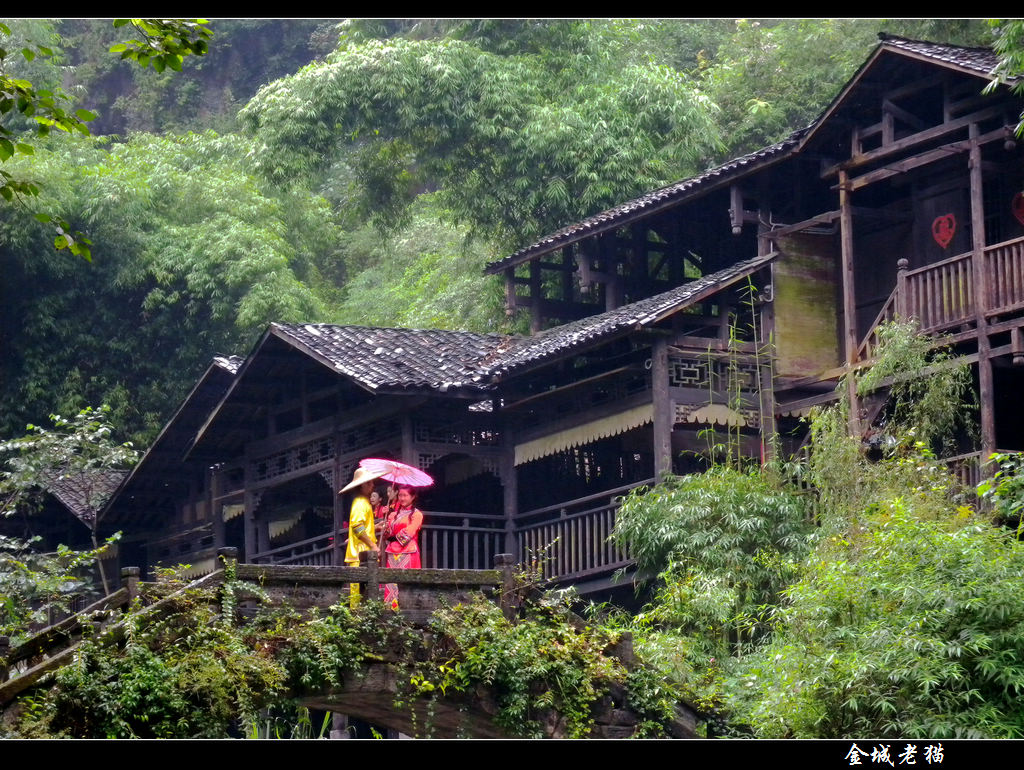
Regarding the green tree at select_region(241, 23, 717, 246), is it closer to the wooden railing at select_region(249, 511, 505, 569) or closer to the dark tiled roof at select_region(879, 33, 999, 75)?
the wooden railing at select_region(249, 511, 505, 569)

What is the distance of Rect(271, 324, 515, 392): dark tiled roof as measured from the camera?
1930cm

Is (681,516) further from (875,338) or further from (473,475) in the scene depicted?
(473,475)

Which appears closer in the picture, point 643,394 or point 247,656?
point 247,656

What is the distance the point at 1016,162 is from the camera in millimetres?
17422

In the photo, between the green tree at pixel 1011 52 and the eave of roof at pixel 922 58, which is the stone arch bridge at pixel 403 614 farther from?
the eave of roof at pixel 922 58

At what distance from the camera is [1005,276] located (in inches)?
645

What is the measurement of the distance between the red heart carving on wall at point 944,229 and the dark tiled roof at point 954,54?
1.77 m

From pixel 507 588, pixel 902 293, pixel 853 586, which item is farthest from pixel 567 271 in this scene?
pixel 853 586

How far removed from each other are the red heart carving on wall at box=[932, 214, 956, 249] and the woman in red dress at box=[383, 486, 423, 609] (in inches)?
258

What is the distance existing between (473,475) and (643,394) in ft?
9.47

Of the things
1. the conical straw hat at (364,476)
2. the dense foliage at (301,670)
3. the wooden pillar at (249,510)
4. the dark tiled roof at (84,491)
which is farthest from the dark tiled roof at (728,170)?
the dense foliage at (301,670)

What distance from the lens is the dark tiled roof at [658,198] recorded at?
18844 millimetres

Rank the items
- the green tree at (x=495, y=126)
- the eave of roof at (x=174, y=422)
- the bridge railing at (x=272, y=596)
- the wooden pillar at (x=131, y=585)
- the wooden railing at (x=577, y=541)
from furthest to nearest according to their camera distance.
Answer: the green tree at (x=495, y=126) → the eave of roof at (x=174, y=422) → the wooden railing at (x=577, y=541) → the wooden pillar at (x=131, y=585) → the bridge railing at (x=272, y=596)

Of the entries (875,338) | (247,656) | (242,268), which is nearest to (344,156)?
(242,268)
